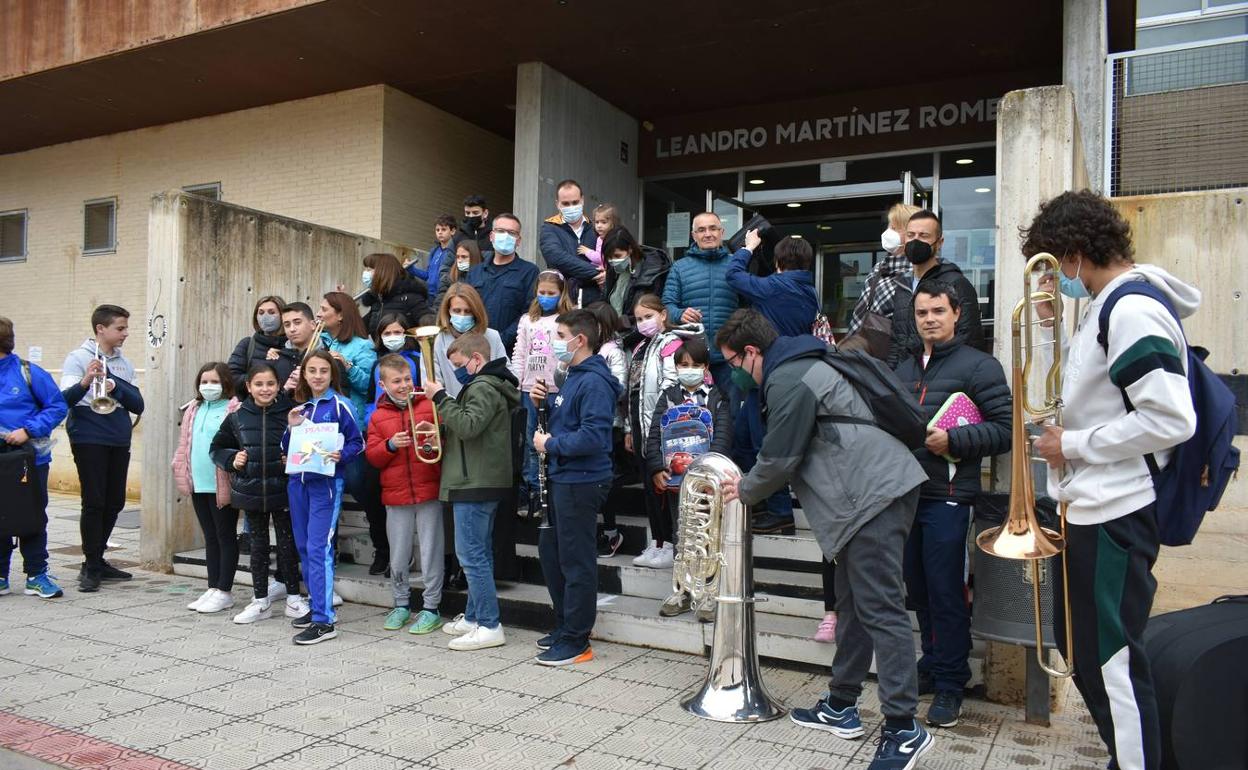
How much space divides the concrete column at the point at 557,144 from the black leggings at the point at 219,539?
519 cm

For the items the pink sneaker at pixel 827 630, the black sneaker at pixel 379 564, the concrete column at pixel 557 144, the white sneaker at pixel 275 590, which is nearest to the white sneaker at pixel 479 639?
the black sneaker at pixel 379 564

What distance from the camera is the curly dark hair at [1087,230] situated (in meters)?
3.31

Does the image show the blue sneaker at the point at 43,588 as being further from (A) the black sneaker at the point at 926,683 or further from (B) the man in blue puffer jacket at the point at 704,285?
(A) the black sneaker at the point at 926,683

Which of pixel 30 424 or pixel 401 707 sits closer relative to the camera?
pixel 401 707

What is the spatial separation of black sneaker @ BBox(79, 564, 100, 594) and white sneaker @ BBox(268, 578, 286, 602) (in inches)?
60.9

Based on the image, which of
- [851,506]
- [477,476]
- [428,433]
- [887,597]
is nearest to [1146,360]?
[851,506]

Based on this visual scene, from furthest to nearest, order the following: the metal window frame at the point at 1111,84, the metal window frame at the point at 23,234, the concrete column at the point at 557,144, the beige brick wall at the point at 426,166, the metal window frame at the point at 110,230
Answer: the metal window frame at the point at 23,234 < the metal window frame at the point at 110,230 < the beige brick wall at the point at 426,166 < the concrete column at the point at 557,144 < the metal window frame at the point at 1111,84

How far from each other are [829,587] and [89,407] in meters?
5.89

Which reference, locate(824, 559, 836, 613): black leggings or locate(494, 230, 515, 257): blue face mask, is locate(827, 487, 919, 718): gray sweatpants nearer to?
locate(824, 559, 836, 613): black leggings

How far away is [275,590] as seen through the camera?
689 cm

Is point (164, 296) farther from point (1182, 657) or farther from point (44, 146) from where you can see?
point (44, 146)

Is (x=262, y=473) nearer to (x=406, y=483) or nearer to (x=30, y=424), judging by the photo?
(x=406, y=483)

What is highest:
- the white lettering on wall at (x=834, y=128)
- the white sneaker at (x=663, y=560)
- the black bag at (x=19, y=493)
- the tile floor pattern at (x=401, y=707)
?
the white lettering on wall at (x=834, y=128)

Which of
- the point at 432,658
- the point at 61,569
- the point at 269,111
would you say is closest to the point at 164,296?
the point at 61,569
